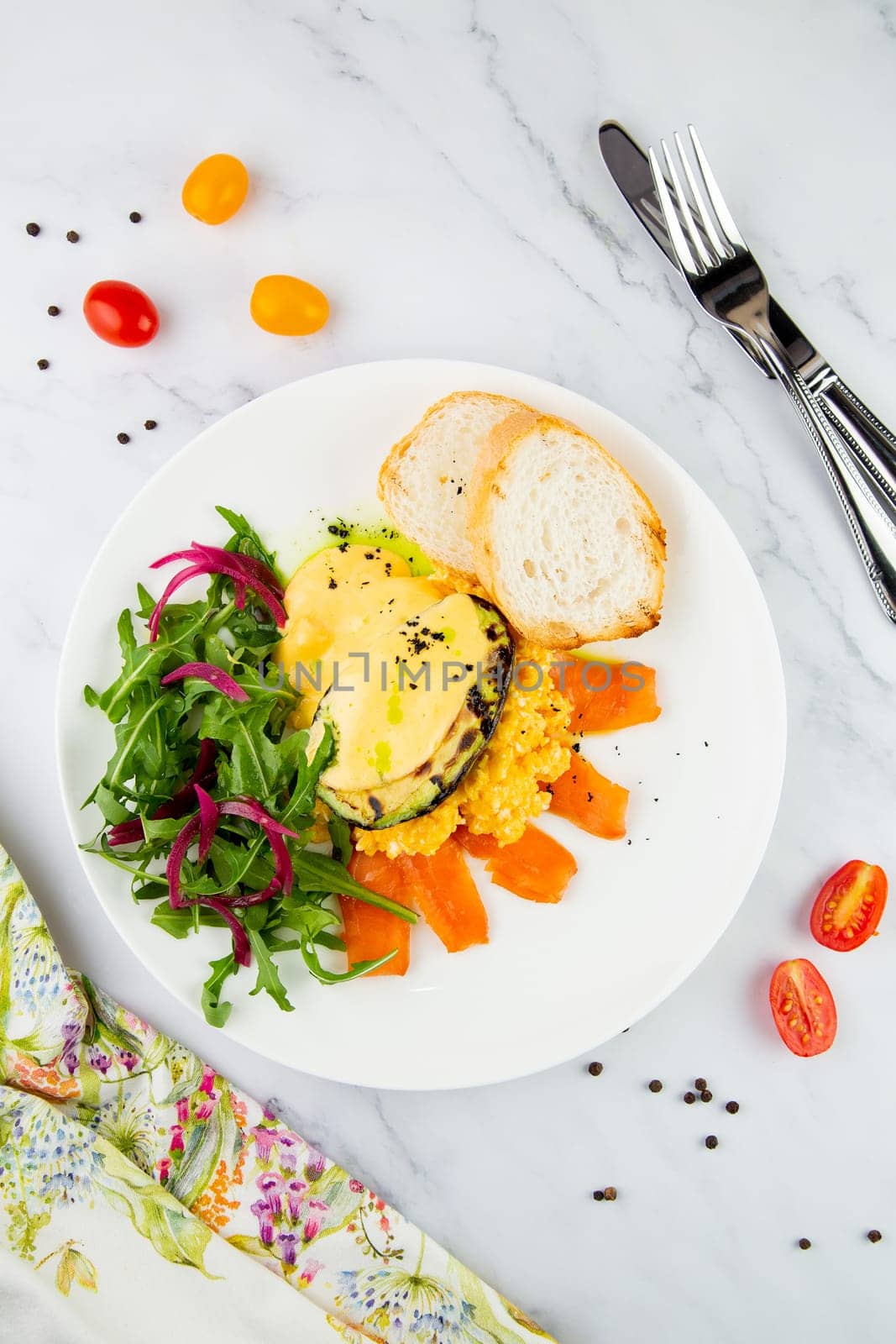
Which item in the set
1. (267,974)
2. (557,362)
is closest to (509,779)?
(267,974)

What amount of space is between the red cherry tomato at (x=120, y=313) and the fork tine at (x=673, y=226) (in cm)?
151

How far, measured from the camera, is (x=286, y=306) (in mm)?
2500

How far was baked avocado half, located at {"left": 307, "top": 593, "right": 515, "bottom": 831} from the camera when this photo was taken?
215cm

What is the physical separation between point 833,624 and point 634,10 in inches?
76.2

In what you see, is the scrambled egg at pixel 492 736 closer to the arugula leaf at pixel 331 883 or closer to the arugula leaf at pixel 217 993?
the arugula leaf at pixel 331 883

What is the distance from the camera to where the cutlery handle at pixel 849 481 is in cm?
254

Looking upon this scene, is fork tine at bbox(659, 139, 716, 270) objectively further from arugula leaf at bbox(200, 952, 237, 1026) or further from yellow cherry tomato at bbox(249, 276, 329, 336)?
arugula leaf at bbox(200, 952, 237, 1026)

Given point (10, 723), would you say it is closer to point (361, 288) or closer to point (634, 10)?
point (361, 288)

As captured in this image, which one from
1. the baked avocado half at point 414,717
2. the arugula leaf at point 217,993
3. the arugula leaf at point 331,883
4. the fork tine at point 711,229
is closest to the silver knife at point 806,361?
the fork tine at point 711,229

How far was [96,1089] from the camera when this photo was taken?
2.54 m

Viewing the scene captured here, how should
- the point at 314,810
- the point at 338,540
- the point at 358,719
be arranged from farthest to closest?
1. the point at 338,540
2. the point at 314,810
3. the point at 358,719

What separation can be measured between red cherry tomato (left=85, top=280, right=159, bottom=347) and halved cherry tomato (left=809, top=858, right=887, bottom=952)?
2.61 m

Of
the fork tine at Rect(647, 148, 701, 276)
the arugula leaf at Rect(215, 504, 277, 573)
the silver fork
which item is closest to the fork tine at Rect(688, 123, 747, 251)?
the silver fork

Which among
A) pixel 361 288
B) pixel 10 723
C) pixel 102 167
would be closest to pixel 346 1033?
pixel 10 723
